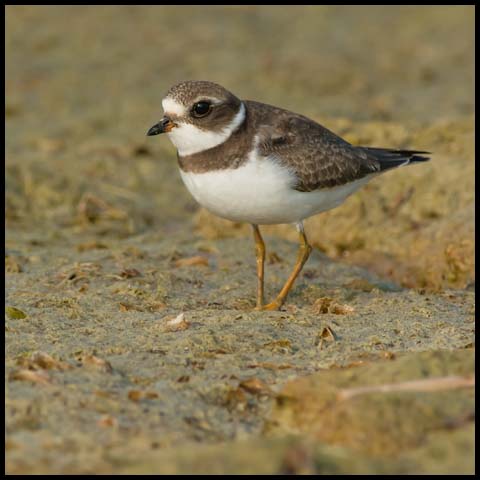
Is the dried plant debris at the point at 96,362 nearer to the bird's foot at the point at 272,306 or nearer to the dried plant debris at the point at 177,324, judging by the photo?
the dried plant debris at the point at 177,324

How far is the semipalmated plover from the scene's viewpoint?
5555 mm

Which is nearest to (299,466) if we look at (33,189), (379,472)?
(379,472)

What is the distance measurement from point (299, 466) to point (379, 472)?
28 centimetres

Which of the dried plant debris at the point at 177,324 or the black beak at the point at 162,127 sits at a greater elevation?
the black beak at the point at 162,127

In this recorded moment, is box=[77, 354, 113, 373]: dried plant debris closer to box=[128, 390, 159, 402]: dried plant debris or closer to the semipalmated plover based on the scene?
box=[128, 390, 159, 402]: dried plant debris

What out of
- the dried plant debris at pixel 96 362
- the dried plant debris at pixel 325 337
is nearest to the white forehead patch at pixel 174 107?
the dried plant debris at pixel 325 337

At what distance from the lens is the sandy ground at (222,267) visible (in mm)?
3717

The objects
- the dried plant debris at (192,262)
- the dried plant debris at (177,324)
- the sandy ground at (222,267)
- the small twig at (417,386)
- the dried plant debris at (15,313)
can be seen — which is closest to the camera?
the sandy ground at (222,267)

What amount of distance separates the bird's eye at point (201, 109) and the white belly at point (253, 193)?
36 cm

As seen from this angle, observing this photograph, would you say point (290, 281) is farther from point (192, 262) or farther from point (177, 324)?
point (177, 324)

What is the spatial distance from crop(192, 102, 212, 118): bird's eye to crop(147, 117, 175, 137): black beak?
0.15 m

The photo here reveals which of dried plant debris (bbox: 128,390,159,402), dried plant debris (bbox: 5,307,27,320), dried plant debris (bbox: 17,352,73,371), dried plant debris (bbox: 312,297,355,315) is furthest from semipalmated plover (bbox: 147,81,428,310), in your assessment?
dried plant debris (bbox: 128,390,159,402)

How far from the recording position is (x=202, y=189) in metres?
5.62

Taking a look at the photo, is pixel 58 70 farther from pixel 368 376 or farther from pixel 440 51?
pixel 368 376
